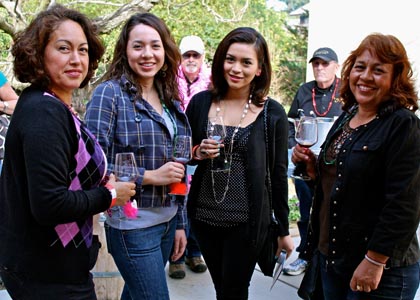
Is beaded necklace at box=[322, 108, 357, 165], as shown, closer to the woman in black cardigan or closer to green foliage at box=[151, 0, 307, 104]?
the woman in black cardigan

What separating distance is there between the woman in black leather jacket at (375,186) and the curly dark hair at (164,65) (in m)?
0.92

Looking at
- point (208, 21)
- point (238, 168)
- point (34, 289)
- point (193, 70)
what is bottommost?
point (34, 289)

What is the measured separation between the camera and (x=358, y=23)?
8242 millimetres

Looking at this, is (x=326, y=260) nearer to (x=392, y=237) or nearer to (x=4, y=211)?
(x=392, y=237)

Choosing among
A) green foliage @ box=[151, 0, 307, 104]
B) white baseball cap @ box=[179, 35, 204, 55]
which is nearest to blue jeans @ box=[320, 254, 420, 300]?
white baseball cap @ box=[179, 35, 204, 55]

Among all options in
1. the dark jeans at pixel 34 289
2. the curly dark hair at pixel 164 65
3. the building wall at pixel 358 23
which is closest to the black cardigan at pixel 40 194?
the dark jeans at pixel 34 289

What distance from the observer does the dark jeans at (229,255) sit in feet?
8.80

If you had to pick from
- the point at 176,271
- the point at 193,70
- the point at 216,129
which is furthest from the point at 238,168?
the point at 193,70

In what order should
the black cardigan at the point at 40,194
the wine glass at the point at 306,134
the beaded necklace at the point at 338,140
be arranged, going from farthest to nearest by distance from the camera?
the wine glass at the point at 306,134 < the beaded necklace at the point at 338,140 < the black cardigan at the point at 40,194

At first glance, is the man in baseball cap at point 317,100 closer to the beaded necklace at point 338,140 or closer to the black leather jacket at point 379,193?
the beaded necklace at point 338,140

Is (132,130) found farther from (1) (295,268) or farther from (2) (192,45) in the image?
(2) (192,45)

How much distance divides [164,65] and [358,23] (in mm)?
6515

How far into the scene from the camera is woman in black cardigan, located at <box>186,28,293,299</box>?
268 cm

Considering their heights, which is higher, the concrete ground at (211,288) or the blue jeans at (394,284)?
the blue jeans at (394,284)
